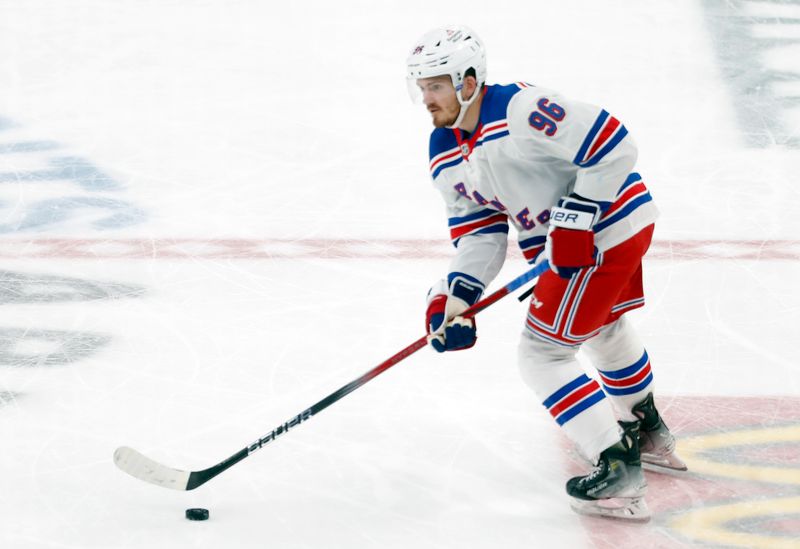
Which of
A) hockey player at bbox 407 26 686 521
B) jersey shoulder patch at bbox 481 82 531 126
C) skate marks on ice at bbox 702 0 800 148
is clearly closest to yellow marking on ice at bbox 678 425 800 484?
hockey player at bbox 407 26 686 521

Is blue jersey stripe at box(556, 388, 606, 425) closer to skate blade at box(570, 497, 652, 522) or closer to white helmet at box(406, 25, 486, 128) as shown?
skate blade at box(570, 497, 652, 522)

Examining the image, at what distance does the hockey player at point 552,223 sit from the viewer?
2.64m

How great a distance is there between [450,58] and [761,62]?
3.45 m

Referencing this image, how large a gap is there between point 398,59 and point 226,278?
2112 millimetres

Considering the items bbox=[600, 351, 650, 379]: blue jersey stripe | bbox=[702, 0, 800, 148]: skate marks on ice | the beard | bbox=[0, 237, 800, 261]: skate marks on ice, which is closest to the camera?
the beard

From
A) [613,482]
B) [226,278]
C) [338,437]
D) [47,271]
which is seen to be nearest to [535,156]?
[613,482]

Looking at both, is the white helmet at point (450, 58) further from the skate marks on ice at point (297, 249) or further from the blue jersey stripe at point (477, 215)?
the skate marks on ice at point (297, 249)

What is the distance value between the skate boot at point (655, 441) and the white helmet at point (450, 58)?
36.1 inches

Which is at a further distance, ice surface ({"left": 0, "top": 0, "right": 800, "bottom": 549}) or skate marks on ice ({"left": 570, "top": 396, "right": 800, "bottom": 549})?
ice surface ({"left": 0, "top": 0, "right": 800, "bottom": 549})

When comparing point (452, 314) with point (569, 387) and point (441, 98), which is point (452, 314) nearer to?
point (569, 387)

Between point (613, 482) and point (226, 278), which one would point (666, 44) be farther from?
point (613, 482)

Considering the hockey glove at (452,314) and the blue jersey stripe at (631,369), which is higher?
the hockey glove at (452,314)

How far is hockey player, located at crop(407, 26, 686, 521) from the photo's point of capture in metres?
2.64

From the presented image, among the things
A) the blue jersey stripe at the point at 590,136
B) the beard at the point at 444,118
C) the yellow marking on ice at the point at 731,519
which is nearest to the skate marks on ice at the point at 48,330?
the beard at the point at 444,118
